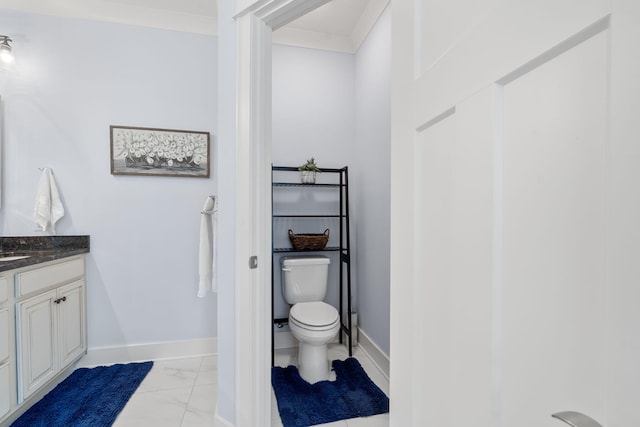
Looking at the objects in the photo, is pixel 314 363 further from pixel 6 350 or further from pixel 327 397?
pixel 6 350

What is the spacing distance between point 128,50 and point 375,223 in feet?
7.41

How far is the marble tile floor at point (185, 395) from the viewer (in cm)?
161

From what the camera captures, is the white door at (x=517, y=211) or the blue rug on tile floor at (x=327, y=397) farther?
the blue rug on tile floor at (x=327, y=397)

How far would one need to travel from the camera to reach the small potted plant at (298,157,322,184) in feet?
7.83

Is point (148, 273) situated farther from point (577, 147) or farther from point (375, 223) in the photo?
point (577, 147)

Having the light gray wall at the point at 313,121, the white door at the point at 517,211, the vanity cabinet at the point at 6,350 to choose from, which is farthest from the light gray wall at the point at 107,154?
the white door at the point at 517,211

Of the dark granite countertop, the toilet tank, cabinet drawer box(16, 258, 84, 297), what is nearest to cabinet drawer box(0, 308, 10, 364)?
cabinet drawer box(16, 258, 84, 297)

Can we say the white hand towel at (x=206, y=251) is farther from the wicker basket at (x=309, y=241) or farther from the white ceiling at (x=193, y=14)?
the white ceiling at (x=193, y=14)

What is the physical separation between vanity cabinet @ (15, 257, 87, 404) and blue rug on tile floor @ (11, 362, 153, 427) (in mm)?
130

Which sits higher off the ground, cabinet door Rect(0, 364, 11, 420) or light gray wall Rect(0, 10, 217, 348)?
light gray wall Rect(0, 10, 217, 348)

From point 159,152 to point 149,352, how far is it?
5.00 feet

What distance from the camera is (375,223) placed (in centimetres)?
222

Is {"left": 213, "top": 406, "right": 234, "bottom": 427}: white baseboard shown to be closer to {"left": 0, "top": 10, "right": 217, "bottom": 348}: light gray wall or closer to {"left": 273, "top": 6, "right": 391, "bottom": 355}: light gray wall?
{"left": 0, "top": 10, "right": 217, "bottom": 348}: light gray wall

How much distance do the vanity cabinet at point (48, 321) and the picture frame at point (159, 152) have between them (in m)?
0.77
